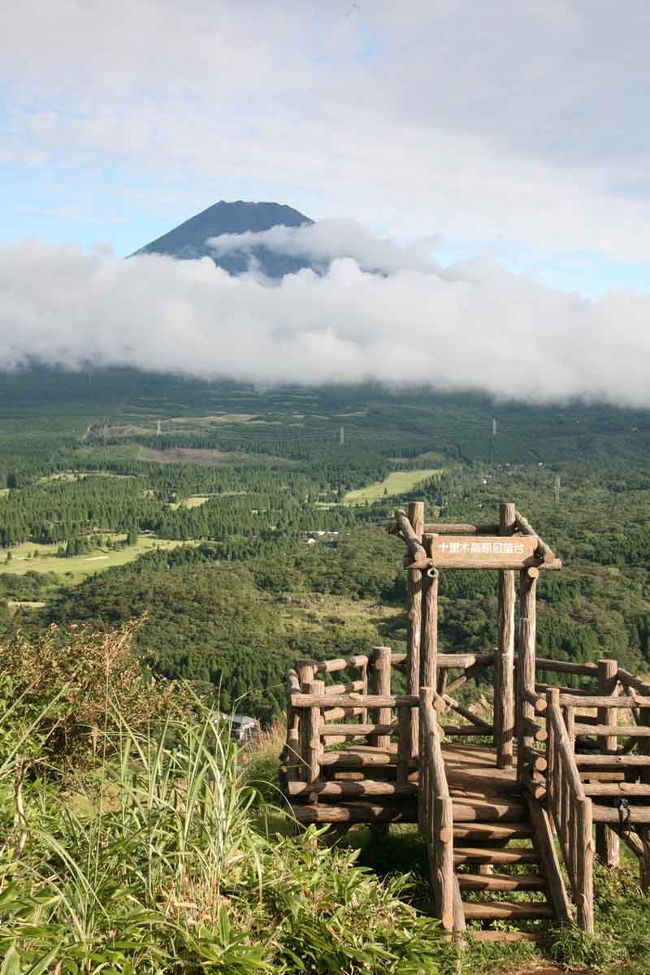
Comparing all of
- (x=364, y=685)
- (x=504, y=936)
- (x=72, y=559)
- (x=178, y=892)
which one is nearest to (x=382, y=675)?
(x=364, y=685)

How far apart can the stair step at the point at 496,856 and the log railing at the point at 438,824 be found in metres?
0.44

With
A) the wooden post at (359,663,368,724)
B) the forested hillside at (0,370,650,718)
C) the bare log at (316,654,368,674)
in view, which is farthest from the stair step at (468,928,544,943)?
the forested hillside at (0,370,650,718)

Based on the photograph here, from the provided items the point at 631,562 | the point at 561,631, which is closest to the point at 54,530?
the point at 631,562

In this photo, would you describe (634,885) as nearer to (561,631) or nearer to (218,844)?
(218,844)

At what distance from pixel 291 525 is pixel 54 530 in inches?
1595

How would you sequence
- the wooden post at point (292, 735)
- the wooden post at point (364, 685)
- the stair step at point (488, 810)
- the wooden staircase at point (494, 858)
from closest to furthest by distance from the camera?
the wooden staircase at point (494, 858), the stair step at point (488, 810), the wooden post at point (292, 735), the wooden post at point (364, 685)

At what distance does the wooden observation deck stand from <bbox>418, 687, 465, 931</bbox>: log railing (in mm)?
14

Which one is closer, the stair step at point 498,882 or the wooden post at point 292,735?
the stair step at point 498,882

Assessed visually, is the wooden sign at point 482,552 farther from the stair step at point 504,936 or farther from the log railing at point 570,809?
the stair step at point 504,936

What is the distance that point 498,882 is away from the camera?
8.82 metres

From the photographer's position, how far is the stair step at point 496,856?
29.7ft

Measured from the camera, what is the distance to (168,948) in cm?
487

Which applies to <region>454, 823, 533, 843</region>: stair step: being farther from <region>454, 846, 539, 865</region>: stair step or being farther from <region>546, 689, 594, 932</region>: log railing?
<region>546, 689, 594, 932</region>: log railing

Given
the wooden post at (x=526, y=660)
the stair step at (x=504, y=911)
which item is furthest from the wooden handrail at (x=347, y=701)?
the stair step at (x=504, y=911)
